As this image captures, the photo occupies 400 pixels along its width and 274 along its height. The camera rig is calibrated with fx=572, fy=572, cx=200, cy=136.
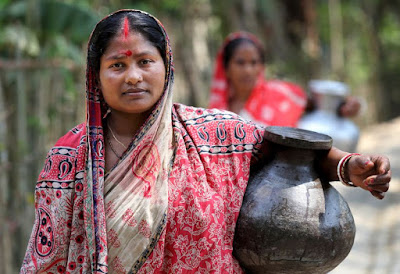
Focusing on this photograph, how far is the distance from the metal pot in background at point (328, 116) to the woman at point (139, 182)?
3.16m

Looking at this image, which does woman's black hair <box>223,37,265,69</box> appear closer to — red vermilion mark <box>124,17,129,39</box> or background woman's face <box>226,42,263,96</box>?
background woman's face <box>226,42,263,96</box>

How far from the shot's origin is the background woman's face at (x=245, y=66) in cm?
435

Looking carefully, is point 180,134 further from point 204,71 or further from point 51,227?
point 204,71

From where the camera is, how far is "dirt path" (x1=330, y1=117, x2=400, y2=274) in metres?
4.52

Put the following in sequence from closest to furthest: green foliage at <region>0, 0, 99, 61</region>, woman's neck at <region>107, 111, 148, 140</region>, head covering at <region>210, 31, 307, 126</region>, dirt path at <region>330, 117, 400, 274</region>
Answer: woman's neck at <region>107, 111, 148, 140</region>, head covering at <region>210, 31, 307, 126</region>, dirt path at <region>330, 117, 400, 274</region>, green foliage at <region>0, 0, 99, 61</region>

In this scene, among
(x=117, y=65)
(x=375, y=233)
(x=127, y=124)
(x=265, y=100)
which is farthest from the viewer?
(x=375, y=233)

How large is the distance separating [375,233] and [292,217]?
3740mm

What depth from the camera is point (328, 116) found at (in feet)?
17.1

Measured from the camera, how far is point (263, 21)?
36.6 feet

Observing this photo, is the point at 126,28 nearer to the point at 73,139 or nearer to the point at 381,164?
the point at 73,139

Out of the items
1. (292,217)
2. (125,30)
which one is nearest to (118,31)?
(125,30)

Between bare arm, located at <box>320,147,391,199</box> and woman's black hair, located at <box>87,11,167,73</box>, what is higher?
woman's black hair, located at <box>87,11,167,73</box>

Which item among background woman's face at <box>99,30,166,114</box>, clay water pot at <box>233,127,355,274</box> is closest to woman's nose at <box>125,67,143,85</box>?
background woman's face at <box>99,30,166,114</box>

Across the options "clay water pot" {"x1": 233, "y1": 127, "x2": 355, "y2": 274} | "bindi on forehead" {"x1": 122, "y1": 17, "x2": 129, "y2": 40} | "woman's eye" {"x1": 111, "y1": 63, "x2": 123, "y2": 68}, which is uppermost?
"bindi on forehead" {"x1": 122, "y1": 17, "x2": 129, "y2": 40}
